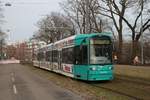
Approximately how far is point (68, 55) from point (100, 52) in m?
5.89

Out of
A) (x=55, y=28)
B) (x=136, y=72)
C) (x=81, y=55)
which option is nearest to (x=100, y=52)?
(x=81, y=55)

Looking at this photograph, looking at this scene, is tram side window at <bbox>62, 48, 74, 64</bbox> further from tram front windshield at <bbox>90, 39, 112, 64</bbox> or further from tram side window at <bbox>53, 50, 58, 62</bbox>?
tram side window at <bbox>53, 50, 58, 62</bbox>

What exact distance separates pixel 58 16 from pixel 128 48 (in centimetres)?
4246

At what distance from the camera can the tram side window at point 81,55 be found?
2616cm

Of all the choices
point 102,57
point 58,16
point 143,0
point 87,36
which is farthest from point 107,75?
point 58,16

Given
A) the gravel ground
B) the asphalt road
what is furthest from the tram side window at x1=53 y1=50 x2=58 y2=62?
the gravel ground

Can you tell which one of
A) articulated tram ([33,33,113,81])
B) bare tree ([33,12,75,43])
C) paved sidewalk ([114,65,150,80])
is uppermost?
bare tree ([33,12,75,43])

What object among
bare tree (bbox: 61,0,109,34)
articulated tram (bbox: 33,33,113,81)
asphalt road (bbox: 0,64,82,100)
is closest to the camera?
asphalt road (bbox: 0,64,82,100)

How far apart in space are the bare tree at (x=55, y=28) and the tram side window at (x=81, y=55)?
59887 millimetres

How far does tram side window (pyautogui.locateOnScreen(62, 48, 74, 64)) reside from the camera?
2997 centimetres

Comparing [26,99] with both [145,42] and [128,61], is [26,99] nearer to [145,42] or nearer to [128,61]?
[128,61]

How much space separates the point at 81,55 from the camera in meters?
26.8

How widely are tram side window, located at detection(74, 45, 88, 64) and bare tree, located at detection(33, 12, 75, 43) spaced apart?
196 ft

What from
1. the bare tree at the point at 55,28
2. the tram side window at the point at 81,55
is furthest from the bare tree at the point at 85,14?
the tram side window at the point at 81,55
